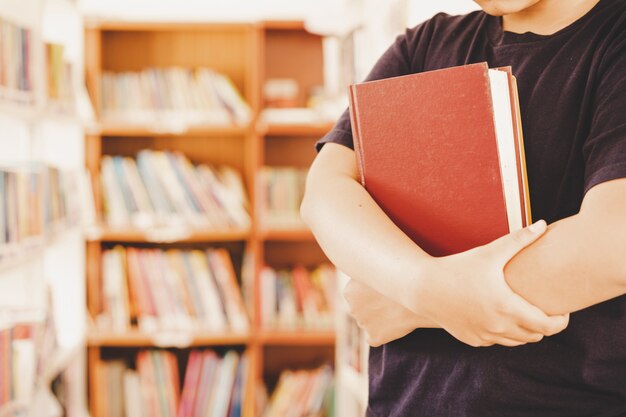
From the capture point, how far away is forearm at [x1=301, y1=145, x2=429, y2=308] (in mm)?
731

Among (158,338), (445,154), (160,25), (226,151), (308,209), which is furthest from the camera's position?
(226,151)

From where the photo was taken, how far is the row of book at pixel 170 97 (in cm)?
321

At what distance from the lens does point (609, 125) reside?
0.71m

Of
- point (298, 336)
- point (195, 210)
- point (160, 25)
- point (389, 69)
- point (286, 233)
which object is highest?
point (160, 25)

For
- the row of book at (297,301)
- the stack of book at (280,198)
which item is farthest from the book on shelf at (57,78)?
the row of book at (297,301)

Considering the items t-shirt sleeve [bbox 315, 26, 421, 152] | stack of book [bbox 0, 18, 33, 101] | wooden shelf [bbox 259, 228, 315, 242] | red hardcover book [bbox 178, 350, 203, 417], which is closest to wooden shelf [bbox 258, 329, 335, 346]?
red hardcover book [bbox 178, 350, 203, 417]

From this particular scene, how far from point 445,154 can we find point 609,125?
0.17 m

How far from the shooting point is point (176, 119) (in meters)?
3.19

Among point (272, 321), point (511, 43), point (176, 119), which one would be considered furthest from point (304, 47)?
point (511, 43)

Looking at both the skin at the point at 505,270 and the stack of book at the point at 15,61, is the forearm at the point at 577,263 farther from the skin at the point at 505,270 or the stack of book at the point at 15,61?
the stack of book at the point at 15,61

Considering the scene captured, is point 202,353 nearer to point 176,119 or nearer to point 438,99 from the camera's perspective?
point 176,119

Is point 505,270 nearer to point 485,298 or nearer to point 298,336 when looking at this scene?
point 485,298

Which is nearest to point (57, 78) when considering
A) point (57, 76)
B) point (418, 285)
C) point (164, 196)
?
point (57, 76)

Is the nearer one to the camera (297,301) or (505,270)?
(505,270)
